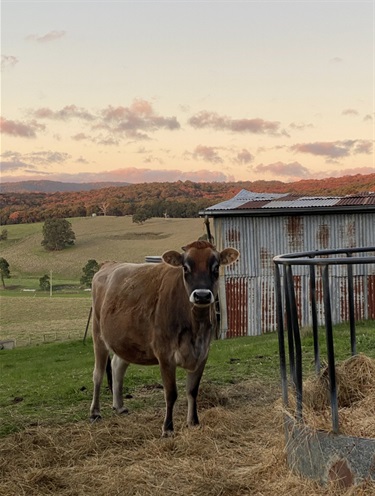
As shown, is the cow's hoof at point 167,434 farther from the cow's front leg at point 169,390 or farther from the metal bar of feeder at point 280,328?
the metal bar of feeder at point 280,328

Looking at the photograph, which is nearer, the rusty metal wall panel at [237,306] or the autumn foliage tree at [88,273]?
the rusty metal wall panel at [237,306]

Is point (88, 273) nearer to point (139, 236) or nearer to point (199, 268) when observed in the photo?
point (139, 236)

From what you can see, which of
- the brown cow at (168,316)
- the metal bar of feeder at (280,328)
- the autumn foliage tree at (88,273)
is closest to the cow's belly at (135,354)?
the brown cow at (168,316)

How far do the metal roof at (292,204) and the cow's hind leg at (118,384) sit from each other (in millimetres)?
15476

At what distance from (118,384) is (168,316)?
70.6 inches

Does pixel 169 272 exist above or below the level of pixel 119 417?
above

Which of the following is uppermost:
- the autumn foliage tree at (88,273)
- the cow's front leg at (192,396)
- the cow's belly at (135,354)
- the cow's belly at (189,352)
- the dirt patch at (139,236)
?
the cow's belly at (189,352)

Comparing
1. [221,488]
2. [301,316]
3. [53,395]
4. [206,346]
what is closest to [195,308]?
[206,346]

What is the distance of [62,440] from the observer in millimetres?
7930

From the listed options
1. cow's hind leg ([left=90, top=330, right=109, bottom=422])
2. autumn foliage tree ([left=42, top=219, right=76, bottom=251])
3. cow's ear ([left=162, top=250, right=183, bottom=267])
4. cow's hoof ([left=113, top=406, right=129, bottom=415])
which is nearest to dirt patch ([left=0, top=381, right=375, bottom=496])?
cow's hoof ([left=113, top=406, right=129, bottom=415])

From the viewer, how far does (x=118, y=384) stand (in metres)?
9.53

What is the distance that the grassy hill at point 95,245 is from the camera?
91625 millimetres

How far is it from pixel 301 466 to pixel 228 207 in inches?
794

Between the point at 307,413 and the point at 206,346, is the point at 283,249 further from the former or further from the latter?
the point at 307,413
